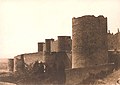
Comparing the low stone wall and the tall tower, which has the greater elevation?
the tall tower

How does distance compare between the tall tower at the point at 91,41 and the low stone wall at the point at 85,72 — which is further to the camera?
the tall tower at the point at 91,41

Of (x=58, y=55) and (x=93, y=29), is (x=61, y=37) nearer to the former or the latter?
(x=58, y=55)

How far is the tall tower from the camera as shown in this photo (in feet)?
78.4

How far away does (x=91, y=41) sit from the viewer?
78.6ft

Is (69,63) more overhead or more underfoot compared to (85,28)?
more underfoot

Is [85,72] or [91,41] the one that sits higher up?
[91,41]

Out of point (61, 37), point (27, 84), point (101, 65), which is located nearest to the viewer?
point (101, 65)

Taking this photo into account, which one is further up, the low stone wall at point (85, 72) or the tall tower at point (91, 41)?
the tall tower at point (91, 41)

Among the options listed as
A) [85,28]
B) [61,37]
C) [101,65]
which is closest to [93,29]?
[85,28]

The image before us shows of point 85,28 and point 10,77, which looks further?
point 10,77

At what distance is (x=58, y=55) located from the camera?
94.2ft

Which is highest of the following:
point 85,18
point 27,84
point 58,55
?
point 85,18

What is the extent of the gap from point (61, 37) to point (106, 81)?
1167 centimetres

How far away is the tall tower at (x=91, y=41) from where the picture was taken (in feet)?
78.4
